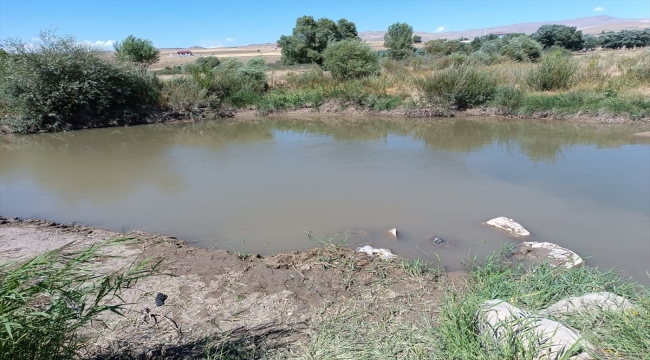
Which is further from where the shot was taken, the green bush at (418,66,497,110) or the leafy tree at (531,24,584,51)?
the leafy tree at (531,24,584,51)

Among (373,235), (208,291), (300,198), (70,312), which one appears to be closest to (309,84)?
(300,198)

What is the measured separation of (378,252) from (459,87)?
10757mm

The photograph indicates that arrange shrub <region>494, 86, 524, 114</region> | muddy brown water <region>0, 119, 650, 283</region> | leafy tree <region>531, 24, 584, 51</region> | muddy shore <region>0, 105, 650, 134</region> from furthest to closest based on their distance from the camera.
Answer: leafy tree <region>531, 24, 584, 51</region>
shrub <region>494, 86, 524, 114</region>
muddy shore <region>0, 105, 650, 134</region>
muddy brown water <region>0, 119, 650, 283</region>

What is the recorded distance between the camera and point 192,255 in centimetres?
433

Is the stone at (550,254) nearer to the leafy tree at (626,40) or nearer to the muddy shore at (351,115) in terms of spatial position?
the muddy shore at (351,115)

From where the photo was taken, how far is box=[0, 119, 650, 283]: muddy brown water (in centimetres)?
495

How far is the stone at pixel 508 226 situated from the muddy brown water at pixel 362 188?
120 millimetres

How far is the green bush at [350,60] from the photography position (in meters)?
17.2

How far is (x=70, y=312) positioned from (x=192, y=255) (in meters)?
2.38

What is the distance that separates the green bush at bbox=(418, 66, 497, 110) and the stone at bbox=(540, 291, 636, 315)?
11.7 metres

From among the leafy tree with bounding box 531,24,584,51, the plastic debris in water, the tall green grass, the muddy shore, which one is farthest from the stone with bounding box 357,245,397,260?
the leafy tree with bounding box 531,24,584,51

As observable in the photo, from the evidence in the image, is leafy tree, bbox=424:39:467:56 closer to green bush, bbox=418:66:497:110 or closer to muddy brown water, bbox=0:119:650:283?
green bush, bbox=418:66:497:110

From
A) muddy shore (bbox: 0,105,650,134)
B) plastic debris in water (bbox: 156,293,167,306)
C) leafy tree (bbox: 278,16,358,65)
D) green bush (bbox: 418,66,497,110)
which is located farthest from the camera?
leafy tree (bbox: 278,16,358,65)

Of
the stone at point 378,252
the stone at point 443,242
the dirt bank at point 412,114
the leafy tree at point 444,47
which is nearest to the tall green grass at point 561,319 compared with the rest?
the stone at point 378,252
